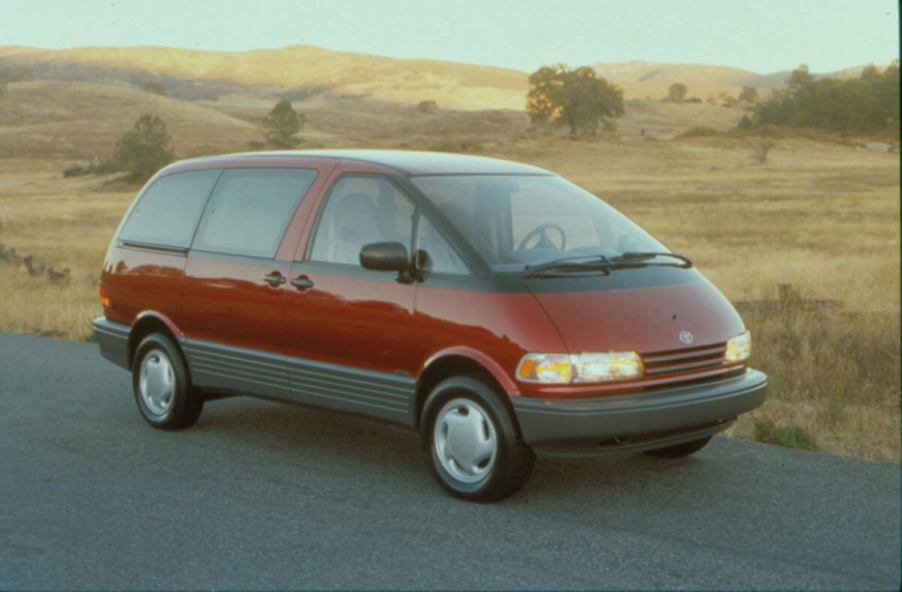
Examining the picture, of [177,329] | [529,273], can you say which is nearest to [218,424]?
[177,329]

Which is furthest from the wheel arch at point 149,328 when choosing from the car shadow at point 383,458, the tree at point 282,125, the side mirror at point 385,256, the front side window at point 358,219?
the tree at point 282,125

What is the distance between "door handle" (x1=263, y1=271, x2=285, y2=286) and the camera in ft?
25.0

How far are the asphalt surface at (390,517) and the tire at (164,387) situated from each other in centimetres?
11

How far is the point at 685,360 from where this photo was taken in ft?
21.7

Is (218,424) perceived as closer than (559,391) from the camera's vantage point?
No

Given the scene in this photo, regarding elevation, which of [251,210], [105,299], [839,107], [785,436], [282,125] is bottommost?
[282,125]

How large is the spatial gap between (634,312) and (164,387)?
10.9ft

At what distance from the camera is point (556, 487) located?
22.7 feet

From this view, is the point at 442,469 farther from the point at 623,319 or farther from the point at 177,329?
the point at 177,329

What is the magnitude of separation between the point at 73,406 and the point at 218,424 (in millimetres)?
1218

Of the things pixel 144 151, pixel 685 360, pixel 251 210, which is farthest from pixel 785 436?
pixel 144 151

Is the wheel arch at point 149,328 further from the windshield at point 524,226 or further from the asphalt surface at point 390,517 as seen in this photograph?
the windshield at point 524,226

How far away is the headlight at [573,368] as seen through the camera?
6.27m

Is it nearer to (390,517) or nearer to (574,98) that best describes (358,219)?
(390,517)
